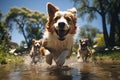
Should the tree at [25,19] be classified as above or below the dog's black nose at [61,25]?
above

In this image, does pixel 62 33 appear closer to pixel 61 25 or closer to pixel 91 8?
pixel 61 25

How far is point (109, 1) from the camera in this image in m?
31.0

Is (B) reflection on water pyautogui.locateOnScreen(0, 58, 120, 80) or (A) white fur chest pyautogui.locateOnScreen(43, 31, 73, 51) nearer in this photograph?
(B) reflection on water pyautogui.locateOnScreen(0, 58, 120, 80)

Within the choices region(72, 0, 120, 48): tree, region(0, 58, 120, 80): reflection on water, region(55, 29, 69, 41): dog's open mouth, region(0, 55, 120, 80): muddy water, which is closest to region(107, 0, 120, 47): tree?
region(72, 0, 120, 48): tree

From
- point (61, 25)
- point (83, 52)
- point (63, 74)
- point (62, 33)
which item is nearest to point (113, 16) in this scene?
point (83, 52)

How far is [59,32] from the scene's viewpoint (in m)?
7.04

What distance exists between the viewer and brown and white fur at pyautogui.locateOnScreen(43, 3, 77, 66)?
268 inches

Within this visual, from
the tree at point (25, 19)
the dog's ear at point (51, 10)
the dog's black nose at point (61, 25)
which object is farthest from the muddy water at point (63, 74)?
the tree at point (25, 19)

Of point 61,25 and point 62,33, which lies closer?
point 61,25

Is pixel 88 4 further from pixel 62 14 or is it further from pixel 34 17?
pixel 34 17

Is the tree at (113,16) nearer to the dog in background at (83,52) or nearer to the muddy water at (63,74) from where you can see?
the dog in background at (83,52)

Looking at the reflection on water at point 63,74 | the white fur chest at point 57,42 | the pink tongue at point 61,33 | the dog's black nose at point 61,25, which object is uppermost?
the dog's black nose at point 61,25

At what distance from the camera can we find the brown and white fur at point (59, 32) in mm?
6812

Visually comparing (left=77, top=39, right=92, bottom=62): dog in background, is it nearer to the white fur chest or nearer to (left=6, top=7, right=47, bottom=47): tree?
the white fur chest
